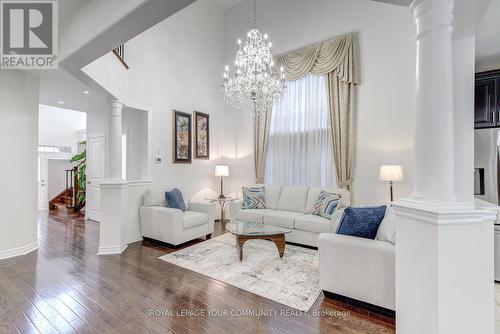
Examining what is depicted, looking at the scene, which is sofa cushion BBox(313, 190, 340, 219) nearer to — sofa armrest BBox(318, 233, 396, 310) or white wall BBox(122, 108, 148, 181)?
sofa armrest BBox(318, 233, 396, 310)

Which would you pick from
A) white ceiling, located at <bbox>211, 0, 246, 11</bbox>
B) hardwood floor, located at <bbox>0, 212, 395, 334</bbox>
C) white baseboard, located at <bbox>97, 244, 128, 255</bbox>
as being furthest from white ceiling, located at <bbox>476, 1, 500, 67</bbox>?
white ceiling, located at <bbox>211, 0, 246, 11</bbox>

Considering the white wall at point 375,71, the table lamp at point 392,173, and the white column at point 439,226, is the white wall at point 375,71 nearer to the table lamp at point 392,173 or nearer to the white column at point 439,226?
the table lamp at point 392,173

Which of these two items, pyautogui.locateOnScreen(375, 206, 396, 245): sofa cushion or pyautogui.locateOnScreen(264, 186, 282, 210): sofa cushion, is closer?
pyautogui.locateOnScreen(375, 206, 396, 245): sofa cushion

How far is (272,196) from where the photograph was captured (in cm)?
505

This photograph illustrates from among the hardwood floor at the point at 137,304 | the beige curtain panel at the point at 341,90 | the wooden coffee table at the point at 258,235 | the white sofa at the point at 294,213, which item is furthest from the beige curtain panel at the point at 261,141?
the hardwood floor at the point at 137,304

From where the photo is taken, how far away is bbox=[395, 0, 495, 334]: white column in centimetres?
127

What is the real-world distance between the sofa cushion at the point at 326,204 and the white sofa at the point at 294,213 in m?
0.10

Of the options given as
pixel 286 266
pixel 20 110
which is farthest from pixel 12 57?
pixel 286 266

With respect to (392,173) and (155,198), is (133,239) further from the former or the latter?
(392,173)

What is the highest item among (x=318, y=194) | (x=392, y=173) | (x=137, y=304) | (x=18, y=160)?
(x=18, y=160)

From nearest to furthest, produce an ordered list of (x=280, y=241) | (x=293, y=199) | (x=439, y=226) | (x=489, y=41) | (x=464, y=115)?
(x=439, y=226)
(x=464, y=115)
(x=489, y=41)
(x=280, y=241)
(x=293, y=199)

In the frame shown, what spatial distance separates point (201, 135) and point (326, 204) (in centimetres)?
327

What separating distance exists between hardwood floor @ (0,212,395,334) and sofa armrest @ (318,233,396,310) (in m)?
0.16

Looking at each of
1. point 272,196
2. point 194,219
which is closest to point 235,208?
point 272,196
